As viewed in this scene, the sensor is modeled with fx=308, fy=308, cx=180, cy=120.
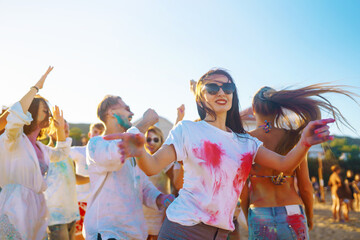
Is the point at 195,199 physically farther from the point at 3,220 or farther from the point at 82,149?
the point at 82,149

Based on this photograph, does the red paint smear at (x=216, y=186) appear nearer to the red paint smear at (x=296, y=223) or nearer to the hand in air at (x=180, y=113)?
the red paint smear at (x=296, y=223)

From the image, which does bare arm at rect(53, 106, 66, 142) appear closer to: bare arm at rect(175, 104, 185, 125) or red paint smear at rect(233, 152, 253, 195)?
bare arm at rect(175, 104, 185, 125)

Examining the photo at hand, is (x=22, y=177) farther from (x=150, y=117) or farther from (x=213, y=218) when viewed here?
(x=213, y=218)

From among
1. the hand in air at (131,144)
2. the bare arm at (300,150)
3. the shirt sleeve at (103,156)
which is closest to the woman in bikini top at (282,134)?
the bare arm at (300,150)

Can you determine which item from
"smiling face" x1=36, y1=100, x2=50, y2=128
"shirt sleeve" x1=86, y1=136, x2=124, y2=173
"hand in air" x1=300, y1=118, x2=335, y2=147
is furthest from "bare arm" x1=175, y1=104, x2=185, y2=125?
"hand in air" x1=300, y1=118, x2=335, y2=147

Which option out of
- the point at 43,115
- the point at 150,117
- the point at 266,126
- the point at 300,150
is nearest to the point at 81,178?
the point at 43,115

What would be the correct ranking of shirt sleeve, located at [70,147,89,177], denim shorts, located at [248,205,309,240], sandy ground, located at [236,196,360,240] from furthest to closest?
sandy ground, located at [236,196,360,240]
shirt sleeve, located at [70,147,89,177]
denim shorts, located at [248,205,309,240]

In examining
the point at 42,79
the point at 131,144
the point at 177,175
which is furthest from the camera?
the point at 177,175

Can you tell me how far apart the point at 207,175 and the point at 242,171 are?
28 centimetres

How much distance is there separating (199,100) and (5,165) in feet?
6.58

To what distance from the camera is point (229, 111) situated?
2.44m

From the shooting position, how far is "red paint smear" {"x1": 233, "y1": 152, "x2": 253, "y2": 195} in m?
2.03

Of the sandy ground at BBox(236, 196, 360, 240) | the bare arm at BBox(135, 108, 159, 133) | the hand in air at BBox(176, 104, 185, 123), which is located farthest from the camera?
the sandy ground at BBox(236, 196, 360, 240)

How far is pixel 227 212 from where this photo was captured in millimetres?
1960
